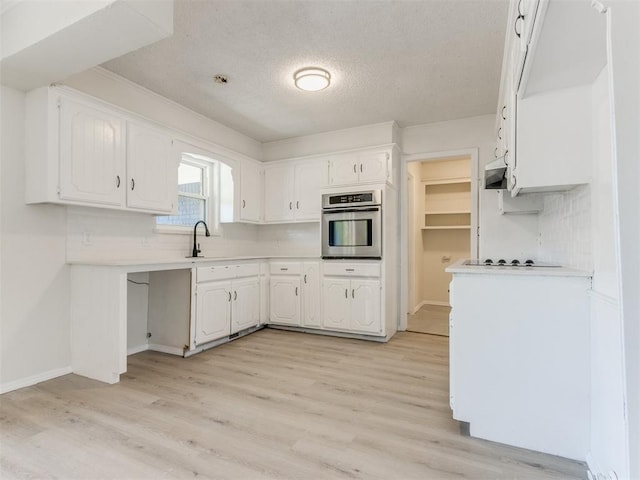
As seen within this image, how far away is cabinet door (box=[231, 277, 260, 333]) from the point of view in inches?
149

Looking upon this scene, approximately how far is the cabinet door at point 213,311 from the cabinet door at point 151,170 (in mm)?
918

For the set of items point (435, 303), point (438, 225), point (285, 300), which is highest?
point (438, 225)

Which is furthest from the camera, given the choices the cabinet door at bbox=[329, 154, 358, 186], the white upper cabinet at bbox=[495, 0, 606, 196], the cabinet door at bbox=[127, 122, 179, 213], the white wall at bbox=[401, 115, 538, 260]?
the cabinet door at bbox=[329, 154, 358, 186]

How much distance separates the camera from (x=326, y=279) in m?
4.06

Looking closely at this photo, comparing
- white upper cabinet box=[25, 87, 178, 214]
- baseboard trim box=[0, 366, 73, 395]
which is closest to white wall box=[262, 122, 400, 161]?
white upper cabinet box=[25, 87, 178, 214]

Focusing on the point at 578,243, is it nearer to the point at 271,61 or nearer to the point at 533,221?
the point at 533,221

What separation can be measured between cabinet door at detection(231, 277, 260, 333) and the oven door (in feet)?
3.13

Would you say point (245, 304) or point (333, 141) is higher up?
point (333, 141)

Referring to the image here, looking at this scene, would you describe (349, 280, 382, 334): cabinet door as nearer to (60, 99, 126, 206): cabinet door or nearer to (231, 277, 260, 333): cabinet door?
(231, 277, 260, 333): cabinet door

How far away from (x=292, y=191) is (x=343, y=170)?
31.7 inches

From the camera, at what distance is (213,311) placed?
348cm


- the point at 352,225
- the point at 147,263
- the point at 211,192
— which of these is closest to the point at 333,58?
the point at 352,225

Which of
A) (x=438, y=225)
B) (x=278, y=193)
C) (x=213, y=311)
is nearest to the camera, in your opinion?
(x=213, y=311)

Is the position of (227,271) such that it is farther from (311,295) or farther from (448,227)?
(448,227)
